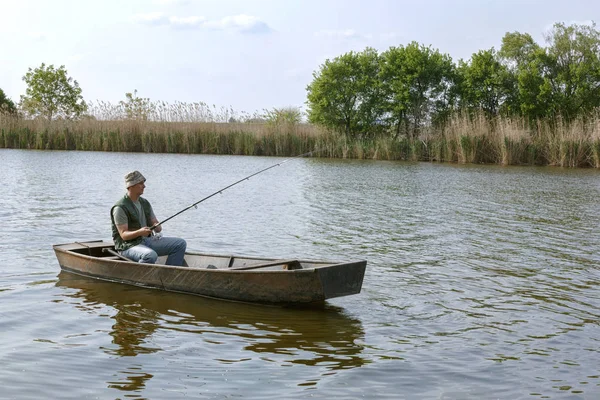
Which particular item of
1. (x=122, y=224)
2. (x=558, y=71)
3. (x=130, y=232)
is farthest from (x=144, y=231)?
(x=558, y=71)

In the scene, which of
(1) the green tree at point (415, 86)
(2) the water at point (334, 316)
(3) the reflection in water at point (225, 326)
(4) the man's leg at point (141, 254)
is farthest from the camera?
(1) the green tree at point (415, 86)

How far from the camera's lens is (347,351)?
21.3 ft

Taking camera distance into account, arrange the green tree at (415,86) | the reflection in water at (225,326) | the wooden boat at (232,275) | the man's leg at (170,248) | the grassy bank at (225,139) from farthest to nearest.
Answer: the green tree at (415,86), the grassy bank at (225,139), the man's leg at (170,248), the wooden boat at (232,275), the reflection in water at (225,326)

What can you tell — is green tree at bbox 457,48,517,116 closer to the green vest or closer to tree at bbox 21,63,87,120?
tree at bbox 21,63,87,120

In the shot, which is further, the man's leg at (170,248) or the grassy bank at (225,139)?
the grassy bank at (225,139)

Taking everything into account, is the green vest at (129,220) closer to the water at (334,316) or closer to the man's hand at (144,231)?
the man's hand at (144,231)

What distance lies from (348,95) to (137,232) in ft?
127

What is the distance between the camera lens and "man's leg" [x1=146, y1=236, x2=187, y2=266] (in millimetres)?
9070

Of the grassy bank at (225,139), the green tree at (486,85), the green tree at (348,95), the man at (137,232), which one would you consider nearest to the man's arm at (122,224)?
the man at (137,232)

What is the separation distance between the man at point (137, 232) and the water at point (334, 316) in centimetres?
50

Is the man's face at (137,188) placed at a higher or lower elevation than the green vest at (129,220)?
higher

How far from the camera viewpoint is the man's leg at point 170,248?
9070 millimetres

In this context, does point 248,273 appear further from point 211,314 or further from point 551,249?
point 551,249

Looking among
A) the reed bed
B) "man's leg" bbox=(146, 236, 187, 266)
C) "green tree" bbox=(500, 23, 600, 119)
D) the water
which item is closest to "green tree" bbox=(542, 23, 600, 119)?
"green tree" bbox=(500, 23, 600, 119)
